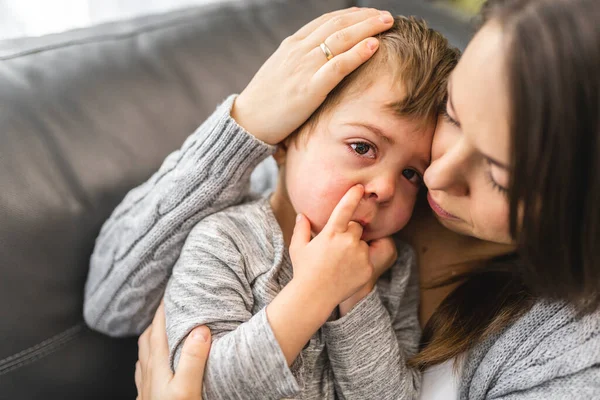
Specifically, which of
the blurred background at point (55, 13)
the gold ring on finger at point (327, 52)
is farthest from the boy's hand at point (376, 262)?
the blurred background at point (55, 13)

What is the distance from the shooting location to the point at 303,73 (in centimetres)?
86

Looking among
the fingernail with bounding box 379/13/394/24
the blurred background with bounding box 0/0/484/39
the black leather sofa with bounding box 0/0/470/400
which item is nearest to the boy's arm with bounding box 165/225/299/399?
the black leather sofa with bounding box 0/0/470/400

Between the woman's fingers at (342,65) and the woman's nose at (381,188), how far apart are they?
168 millimetres

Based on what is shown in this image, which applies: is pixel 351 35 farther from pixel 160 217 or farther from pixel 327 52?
pixel 160 217

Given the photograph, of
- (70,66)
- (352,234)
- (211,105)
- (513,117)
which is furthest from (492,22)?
(70,66)

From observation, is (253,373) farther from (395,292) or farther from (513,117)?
(513,117)

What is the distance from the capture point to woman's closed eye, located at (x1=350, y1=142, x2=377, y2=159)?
0.85m

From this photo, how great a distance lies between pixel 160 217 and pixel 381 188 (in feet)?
1.28

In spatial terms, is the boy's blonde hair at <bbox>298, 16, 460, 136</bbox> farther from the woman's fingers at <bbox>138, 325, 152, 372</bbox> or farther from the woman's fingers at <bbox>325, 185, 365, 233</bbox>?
the woman's fingers at <bbox>138, 325, 152, 372</bbox>

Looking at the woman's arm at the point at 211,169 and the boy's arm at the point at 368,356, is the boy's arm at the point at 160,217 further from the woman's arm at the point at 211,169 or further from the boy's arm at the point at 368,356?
the boy's arm at the point at 368,356

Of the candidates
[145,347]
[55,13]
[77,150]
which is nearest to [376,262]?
[145,347]

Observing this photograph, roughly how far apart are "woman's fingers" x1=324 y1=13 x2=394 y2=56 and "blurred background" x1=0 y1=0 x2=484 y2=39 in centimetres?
57

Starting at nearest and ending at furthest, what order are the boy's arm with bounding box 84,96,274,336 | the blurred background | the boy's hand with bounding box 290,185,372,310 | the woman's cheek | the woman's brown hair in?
the woman's brown hair < the woman's cheek < the boy's hand with bounding box 290,185,372,310 < the boy's arm with bounding box 84,96,274,336 < the blurred background

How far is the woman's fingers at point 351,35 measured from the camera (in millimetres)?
850
